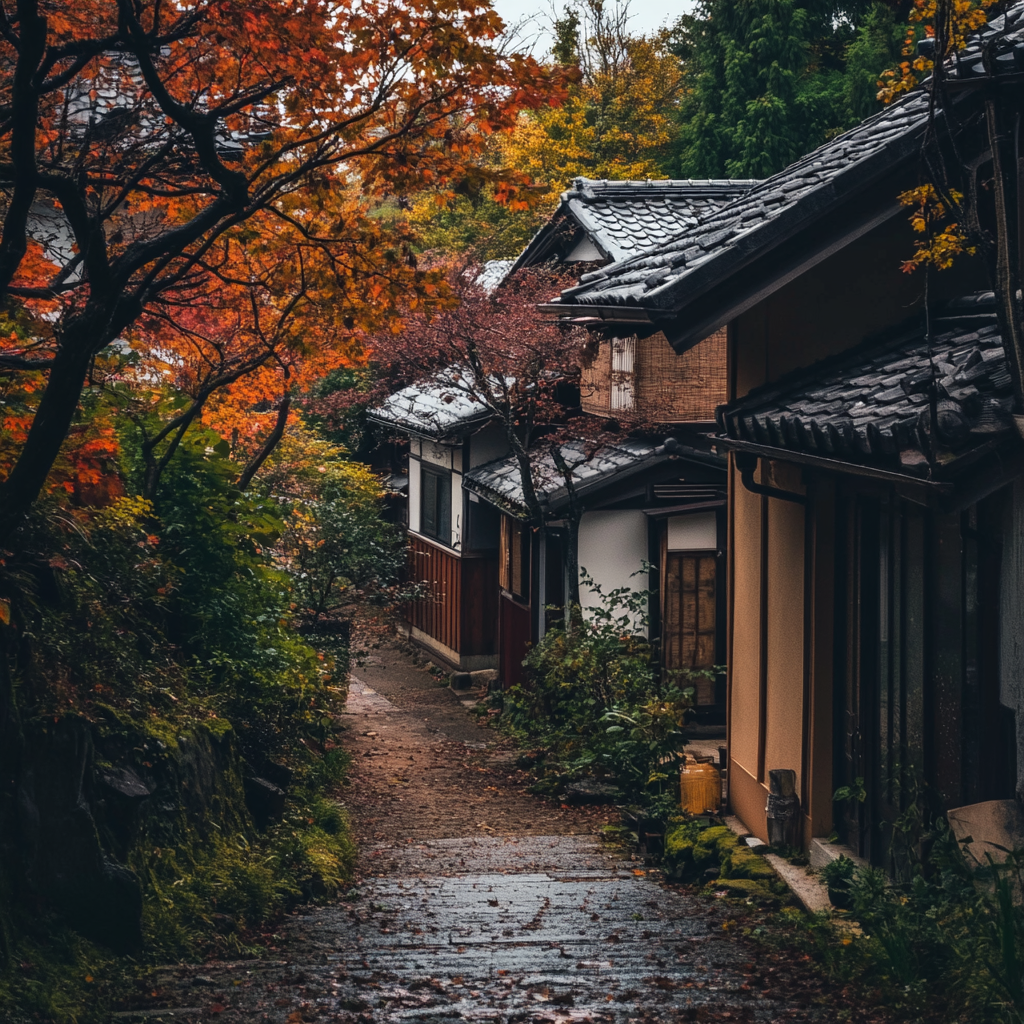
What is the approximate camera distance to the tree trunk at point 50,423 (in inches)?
231

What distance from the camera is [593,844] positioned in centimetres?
1192

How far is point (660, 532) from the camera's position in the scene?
718 inches

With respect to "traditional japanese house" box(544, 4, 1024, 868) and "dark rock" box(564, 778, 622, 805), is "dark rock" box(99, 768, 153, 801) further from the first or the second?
"dark rock" box(564, 778, 622, 805)

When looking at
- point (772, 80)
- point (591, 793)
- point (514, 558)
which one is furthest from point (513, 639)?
point (772, 80)

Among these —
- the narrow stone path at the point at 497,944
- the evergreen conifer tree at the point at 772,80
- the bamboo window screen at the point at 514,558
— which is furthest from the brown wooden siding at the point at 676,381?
the evergreen conifer tree at the point at 772,80

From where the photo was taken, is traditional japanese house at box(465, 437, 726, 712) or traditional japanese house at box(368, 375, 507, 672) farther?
traditional japanese house at box(368, 375, 507, 672)

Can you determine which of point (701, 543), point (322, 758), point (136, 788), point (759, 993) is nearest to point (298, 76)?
point (136, 788)

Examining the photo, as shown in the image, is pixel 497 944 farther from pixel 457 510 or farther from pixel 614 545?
pixel 457 510

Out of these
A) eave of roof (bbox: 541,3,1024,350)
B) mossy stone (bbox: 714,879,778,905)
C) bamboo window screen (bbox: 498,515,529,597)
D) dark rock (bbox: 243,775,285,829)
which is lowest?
mossy stone (bbox: 714,879,778,905)

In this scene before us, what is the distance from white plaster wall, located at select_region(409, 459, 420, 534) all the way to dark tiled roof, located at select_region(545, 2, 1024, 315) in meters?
16.6

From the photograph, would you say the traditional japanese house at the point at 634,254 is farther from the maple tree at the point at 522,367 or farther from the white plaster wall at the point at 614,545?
the white plaster wall at the point at 614,545

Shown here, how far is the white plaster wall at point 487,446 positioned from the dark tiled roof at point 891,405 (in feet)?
43.9

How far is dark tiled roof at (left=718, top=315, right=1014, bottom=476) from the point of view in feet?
19.4

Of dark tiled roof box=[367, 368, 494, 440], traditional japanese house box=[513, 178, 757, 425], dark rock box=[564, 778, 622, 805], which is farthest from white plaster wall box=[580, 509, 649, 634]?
dark rock box=[564, 778, 622, 805]
